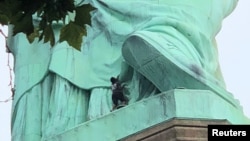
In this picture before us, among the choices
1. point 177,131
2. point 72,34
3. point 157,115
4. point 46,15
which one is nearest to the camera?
point 46,15

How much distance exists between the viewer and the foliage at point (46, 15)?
5051mm

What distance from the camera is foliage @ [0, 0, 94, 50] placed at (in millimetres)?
5051

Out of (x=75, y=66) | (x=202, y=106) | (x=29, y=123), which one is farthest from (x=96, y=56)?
(x=202, y=106)

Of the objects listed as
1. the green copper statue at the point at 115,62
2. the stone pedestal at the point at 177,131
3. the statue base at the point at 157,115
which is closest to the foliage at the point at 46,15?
the stone pedestal at the point at 177,131

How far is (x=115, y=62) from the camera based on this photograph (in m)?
10.5

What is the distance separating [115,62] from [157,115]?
47.4 inches

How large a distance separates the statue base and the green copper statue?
23 cm

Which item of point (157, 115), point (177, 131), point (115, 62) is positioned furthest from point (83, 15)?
point (115, 62)

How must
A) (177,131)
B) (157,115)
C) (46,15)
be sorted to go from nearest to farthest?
1. (46,15)
2. (177,131)
3. (157,115)

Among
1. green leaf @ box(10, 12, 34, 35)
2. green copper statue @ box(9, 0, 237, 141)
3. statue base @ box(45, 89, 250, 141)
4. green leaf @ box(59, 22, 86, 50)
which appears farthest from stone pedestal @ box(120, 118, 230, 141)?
green leaf @ box(10, 12, 34, 35)

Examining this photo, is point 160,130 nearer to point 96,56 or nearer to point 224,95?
point 224,95

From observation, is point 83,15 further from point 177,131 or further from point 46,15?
point 177,131

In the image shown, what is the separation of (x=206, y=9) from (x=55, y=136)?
207 centimetres

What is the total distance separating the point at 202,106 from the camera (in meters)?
9.47
